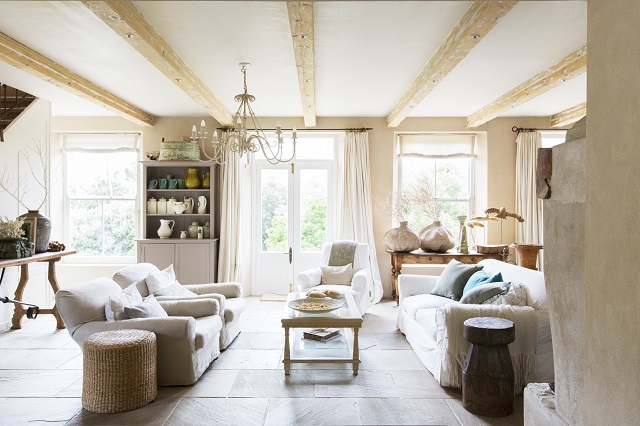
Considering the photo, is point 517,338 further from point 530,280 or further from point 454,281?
point 454,281

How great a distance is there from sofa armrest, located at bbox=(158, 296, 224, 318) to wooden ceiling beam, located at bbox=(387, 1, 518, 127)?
2.89m

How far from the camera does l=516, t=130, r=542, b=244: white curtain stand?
22.9 ft

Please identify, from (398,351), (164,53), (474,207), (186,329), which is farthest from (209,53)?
(474,207)

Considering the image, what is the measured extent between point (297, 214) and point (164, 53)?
3831 millimetres

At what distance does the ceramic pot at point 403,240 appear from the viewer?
20.5ft

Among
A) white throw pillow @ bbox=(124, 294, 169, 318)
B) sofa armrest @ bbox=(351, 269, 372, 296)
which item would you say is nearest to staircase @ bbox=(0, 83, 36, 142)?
white throw pillow @ bbox=(124, 294, 169, 318)

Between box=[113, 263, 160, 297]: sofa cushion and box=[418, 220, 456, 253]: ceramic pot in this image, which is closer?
box=[113, 263, 160, 297]: sofa cushion

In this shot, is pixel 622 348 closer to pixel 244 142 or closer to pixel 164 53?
pixel 244 142

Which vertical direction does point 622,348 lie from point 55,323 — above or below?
above

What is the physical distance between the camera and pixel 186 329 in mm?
3535

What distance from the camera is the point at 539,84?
492 cm

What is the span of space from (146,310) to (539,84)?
4367 millimetres

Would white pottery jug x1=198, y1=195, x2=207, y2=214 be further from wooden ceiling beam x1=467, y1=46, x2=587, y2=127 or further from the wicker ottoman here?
wooden ceiling beam x1=467, y1=46, x2=587, y2=127

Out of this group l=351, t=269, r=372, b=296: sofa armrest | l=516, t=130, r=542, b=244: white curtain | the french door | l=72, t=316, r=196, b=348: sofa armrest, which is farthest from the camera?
the french door
